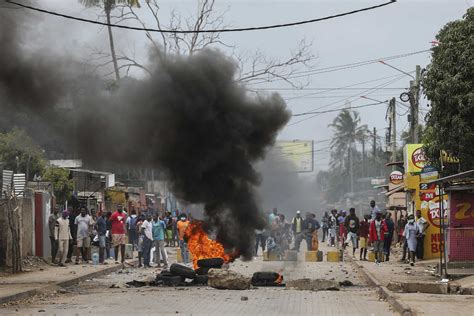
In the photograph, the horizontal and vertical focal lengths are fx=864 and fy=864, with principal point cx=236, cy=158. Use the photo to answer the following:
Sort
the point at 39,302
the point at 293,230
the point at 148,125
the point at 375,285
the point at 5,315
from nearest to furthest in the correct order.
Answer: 1. the point at 5,315
2. the point at 39,302
3. the point at 148,125
4. the point at 375,285
5. the point at 293,230

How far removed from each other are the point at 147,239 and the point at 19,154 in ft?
43.0

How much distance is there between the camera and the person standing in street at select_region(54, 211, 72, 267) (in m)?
24.8

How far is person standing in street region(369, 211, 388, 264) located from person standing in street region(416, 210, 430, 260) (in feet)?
3.56

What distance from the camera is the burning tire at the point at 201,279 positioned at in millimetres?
19109

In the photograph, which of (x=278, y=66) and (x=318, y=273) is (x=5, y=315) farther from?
(x=278, y=66)

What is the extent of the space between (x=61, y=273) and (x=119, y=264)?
4805 millimetres

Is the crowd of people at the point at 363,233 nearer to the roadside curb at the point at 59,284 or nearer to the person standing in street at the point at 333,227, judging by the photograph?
the person standing in street at the point at 333,227

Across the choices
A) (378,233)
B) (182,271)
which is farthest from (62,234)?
(378,233)

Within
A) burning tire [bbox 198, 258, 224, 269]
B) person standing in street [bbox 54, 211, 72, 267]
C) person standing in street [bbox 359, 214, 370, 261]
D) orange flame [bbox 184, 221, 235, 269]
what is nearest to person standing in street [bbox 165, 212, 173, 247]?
person standing in street [bbox 359, 214, 370, 261]

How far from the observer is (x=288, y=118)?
19.4 meters

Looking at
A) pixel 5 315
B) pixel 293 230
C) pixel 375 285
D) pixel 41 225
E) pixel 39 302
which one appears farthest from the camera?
pixel 293 230

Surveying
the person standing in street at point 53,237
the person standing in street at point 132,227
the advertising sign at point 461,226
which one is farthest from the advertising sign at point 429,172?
the person standing in street at point 53,237

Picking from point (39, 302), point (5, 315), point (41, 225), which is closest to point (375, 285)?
point (39, 302)

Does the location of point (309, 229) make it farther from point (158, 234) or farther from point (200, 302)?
point (200, 302)
